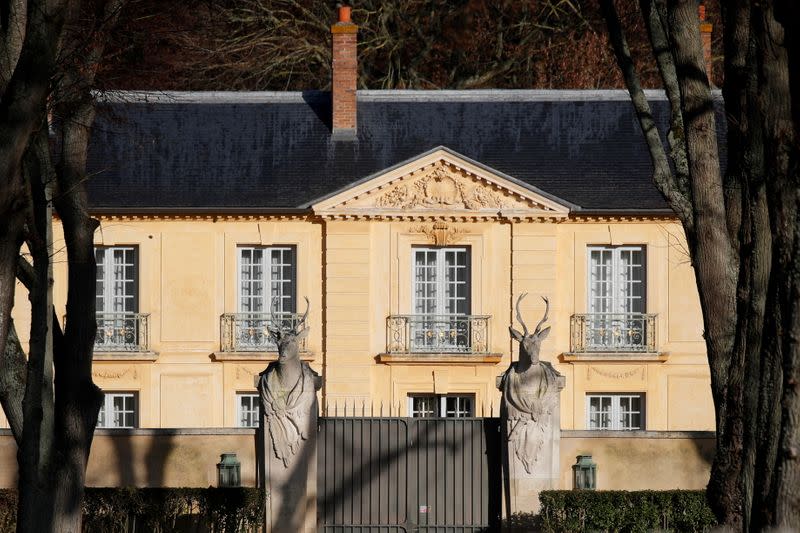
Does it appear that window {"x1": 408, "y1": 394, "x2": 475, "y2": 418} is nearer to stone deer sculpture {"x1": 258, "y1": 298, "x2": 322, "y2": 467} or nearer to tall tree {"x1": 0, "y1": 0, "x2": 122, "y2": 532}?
stone deer sculpture {"x1": 258, "y1": 298, "x2": 322, "y2": 467}

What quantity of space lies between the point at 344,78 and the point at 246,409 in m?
6.73

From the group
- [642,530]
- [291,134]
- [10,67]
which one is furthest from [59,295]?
[10,67]

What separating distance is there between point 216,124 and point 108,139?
231 cm

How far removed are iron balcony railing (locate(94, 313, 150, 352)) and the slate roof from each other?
2.11 meters

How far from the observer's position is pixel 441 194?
3148 cm

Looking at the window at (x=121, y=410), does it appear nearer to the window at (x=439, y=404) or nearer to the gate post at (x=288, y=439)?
the window at (x=439, y=404)

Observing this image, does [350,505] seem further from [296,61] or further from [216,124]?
[296,61]

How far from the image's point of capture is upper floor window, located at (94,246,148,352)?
31734 mm

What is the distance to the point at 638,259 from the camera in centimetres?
3191

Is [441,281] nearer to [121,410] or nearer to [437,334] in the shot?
[437,334]

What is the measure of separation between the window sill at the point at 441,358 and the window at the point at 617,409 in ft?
6.78

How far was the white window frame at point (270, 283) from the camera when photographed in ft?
104

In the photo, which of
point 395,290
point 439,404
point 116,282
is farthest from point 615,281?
point 116,282

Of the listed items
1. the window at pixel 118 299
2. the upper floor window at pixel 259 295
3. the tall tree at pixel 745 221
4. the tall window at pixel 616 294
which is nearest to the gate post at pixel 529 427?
the tall tree at pixel 745 221
